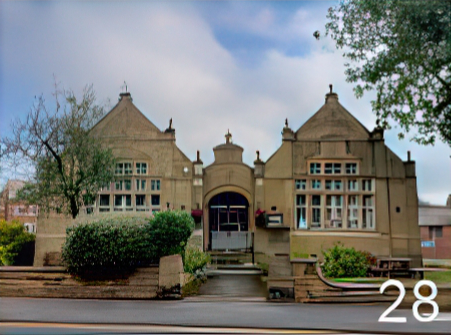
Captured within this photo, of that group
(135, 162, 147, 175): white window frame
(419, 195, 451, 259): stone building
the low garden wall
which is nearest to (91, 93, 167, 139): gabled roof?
(135, 162, 147, 175): white window frame

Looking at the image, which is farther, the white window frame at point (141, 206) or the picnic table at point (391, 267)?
the white window frame at point (141, 206)

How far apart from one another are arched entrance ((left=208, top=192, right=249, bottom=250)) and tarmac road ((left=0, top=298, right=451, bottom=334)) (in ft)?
2.27

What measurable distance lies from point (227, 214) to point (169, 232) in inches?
30.2

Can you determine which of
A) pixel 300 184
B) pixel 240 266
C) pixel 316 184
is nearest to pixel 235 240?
pixel 240 266

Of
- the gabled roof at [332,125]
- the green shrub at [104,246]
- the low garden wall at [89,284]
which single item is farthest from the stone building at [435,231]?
the green shrub at [104,246]

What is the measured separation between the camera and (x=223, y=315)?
4.99 meters

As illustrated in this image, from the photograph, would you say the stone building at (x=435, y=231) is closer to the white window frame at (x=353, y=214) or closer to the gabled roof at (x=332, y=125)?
the white window frame at (x=353, y=214)

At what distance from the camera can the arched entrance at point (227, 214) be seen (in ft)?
16.9

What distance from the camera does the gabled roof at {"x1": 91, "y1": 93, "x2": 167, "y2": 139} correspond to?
5.39 meters

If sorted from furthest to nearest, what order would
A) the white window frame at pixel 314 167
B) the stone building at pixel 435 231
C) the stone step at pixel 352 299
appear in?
the white window frame at pixel 314 167
the stone building at pixel 435 231
the stone step at pixel 352 299

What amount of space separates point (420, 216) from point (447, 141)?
0.81m

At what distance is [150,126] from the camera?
17.8 feet

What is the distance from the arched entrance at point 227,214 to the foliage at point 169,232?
9.7 inches

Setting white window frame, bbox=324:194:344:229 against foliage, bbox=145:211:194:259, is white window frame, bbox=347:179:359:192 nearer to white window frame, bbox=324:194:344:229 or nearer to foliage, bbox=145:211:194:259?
white window frame, bbox=324:194:344:229
